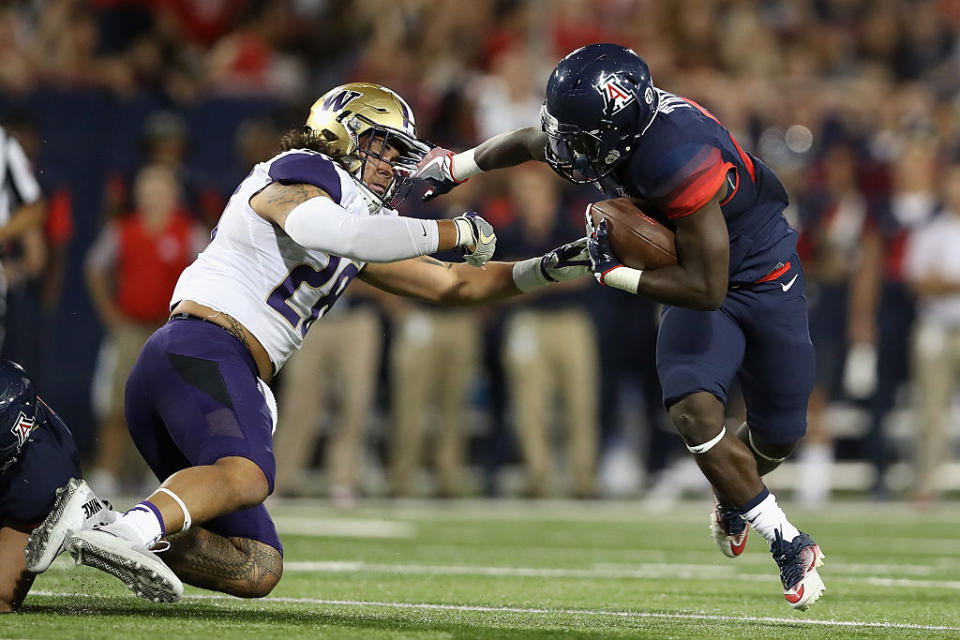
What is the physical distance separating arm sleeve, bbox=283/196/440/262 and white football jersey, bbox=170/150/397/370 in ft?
0.63

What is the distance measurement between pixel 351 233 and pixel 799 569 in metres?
1.68

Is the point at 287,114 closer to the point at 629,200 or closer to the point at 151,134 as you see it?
the point at 151,134

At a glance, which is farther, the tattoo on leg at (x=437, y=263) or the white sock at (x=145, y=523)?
the tattoo on leg at (x=437, y=263)

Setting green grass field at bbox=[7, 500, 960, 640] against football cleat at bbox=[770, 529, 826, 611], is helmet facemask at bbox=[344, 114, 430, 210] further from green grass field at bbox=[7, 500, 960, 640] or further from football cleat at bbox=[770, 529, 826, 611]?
football cleat at bbox=[770, 529, 826, 611]

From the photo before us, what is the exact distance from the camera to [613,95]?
4.38 meters

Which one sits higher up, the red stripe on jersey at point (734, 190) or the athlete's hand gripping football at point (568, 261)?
the red stripe on jersey at point (734, 190)

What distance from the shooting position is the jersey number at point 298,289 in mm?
4363

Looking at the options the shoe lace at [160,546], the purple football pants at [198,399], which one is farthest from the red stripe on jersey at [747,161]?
the shoe lace at [160,546]

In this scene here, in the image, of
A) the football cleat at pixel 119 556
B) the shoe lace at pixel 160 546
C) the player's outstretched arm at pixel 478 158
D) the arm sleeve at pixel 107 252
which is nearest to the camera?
the football cleat at pixel 119 556

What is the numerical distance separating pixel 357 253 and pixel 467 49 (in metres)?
7.08

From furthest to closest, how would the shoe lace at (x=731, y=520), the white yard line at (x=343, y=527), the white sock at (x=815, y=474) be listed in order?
the white sock at (x=815, y=474), the white yard line at (x=343, y=527), the shoe lace at (x=731, y=520)

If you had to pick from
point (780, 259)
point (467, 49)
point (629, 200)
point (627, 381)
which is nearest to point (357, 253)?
point (629, 200)

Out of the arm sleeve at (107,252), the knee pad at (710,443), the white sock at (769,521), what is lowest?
the arm sleeve at (107,252)

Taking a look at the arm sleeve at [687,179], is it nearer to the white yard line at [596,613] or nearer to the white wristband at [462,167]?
the white wristband at [462,167]
